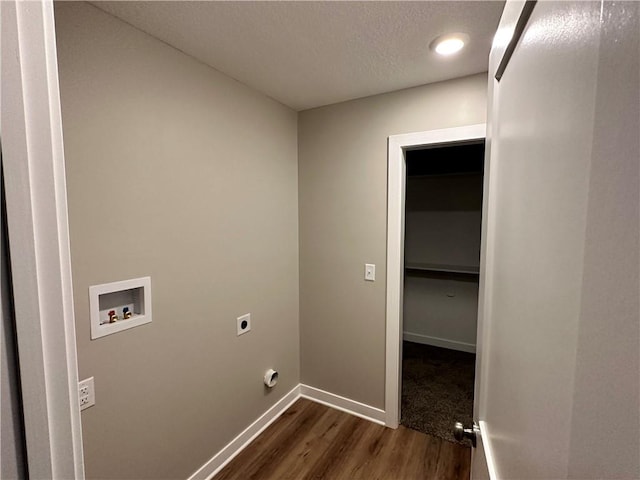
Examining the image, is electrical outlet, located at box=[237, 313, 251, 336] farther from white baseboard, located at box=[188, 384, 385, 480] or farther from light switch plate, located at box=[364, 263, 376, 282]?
light switch plate, located at box=[364, 263, 376, 282]

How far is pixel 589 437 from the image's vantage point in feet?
0.98

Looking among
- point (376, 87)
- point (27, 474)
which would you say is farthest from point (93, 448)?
point (376, 87)

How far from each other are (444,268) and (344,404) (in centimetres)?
191

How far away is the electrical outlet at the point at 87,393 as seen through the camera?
120cm

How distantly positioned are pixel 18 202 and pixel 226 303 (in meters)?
1.55

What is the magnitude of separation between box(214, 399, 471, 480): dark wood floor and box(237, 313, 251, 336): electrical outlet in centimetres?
80

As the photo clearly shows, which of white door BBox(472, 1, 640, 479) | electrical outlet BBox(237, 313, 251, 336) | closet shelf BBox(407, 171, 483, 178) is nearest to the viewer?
white door BBox(472, 1, 640, 479)

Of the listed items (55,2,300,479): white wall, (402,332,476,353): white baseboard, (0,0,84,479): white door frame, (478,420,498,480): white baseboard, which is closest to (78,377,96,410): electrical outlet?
(55,2,300,479): white wall

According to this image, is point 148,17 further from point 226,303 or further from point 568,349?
point 568,349

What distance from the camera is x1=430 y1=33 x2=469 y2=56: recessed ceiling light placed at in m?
1.43

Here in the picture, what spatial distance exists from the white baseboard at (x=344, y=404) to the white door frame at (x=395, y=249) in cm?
8

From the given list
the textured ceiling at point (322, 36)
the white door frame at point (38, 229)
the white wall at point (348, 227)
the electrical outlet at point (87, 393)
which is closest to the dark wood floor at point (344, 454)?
the white wall at point (348, 227)

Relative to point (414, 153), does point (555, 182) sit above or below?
below

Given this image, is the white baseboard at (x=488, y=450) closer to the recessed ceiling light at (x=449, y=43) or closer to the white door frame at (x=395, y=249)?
the white door frame at (x=395, y=249)
